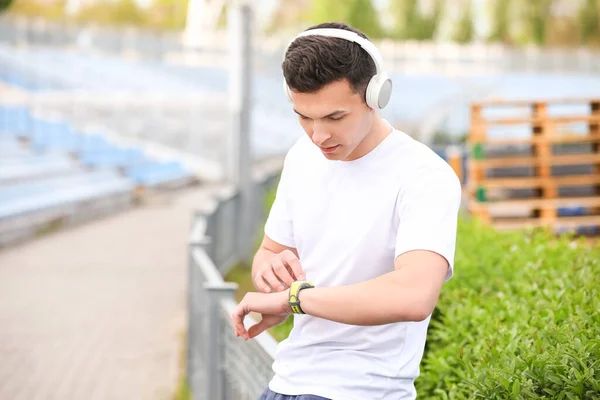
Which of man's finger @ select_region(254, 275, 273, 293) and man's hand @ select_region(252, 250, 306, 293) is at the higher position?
man's hand @ select_region(252, 250, 306, 293)

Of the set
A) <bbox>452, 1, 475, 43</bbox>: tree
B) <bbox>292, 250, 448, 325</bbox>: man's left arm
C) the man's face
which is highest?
the man's face

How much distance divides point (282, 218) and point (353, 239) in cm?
30

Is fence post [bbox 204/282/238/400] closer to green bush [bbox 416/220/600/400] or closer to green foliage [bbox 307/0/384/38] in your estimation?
green bush [bbox 416/220/600/400]

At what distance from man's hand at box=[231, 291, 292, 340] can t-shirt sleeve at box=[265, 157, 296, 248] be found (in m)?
0.21

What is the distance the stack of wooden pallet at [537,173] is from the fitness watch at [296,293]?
10.8 m

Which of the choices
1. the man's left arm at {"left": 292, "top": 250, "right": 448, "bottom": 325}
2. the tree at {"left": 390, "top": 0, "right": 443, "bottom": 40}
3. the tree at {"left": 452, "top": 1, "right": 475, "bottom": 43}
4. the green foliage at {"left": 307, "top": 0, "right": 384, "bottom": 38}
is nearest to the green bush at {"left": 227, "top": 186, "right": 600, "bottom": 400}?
the man's left arm at {"left": 292, "top": 250, "right": 448, "bottom": 325}

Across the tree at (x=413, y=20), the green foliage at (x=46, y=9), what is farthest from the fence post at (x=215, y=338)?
the tree at (x=413, y=20)

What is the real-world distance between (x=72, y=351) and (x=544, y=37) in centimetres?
8441

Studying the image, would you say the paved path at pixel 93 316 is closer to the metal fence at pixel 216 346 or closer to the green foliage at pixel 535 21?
the metal fence at pixel 216 346

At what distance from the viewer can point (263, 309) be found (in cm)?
254

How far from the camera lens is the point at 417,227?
2.32 metres

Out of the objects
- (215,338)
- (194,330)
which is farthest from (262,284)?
(194,330)

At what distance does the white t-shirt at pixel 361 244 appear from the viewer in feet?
7.96

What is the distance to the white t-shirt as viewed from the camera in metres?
2.43
